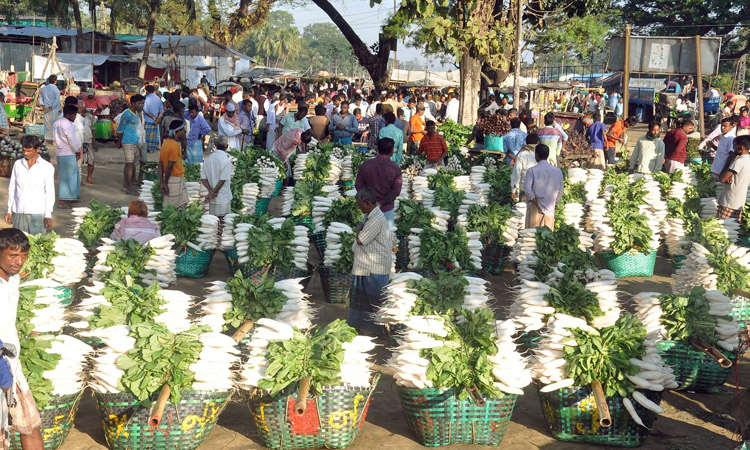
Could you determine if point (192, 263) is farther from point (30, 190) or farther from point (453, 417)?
point (453, 417)

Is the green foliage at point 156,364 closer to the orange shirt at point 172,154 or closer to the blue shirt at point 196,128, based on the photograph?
the orange shirt at point 172,154

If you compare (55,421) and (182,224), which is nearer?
(55,421)

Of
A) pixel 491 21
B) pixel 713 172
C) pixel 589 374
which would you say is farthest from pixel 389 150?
pixel 491 21

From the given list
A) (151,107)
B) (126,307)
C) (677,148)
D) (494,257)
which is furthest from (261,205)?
(126,307)

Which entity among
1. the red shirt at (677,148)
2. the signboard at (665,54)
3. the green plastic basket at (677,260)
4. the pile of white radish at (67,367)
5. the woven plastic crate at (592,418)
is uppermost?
the signboard at (665,54)

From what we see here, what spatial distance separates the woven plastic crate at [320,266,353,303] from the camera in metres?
9.05

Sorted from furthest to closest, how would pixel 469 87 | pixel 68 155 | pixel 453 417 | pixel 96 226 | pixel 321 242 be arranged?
pixel 469 87
pixel 68 155
pixel 321 242
pixel 96 226
pixel 453 417

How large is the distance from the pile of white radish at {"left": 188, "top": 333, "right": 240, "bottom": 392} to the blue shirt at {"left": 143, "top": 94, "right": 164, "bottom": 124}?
33.5 ft

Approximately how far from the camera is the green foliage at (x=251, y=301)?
661cm

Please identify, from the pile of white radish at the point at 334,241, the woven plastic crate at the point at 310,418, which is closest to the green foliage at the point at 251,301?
the woven plastic crate at the point at 310,418

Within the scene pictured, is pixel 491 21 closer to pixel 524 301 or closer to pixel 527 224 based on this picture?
pixel 527 224

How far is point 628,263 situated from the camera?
10.5 meters

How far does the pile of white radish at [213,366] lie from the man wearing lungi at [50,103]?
1325 centimetres

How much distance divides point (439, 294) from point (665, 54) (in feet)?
46.2
